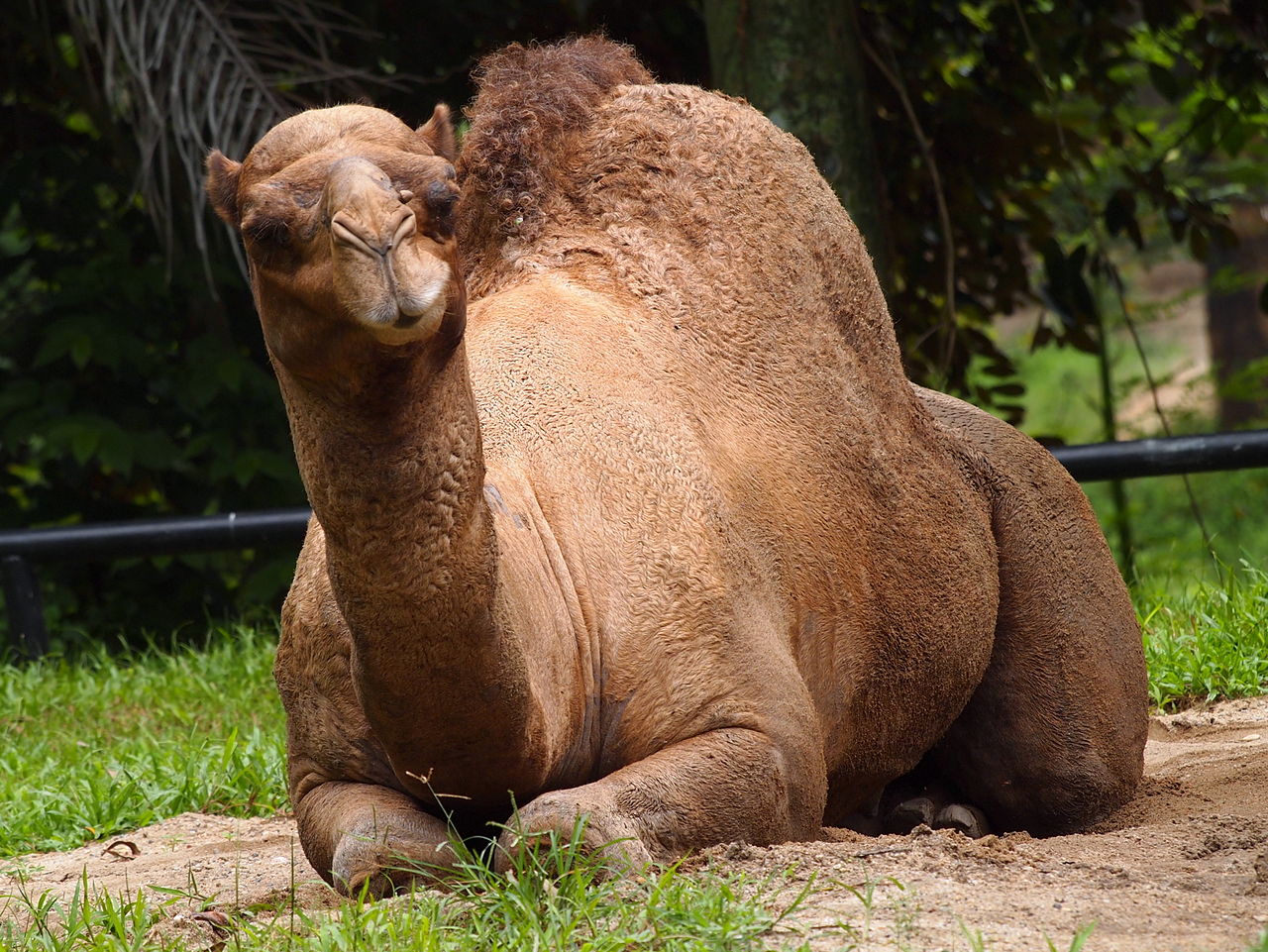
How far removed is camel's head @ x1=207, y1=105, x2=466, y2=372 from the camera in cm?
238

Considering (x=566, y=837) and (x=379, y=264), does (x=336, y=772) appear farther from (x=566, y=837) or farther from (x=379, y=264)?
(x=379, y=264)

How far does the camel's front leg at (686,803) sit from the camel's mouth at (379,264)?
0.91 metres

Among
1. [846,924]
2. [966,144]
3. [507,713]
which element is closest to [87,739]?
[507,713]

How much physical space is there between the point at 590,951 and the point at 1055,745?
219cm

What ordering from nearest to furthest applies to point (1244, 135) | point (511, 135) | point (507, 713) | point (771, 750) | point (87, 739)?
point (507, 713) → point (771, 750) → point (511, 135) → point (87, 739) → point (1244, 135)

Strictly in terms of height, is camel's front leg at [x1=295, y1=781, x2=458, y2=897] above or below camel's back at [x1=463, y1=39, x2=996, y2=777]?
below

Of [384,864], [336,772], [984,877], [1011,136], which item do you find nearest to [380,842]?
[384,864]

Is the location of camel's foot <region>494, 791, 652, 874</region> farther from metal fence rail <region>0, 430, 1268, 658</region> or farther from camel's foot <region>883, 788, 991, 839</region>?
metal fence rail <region>0, 430, 1268, 658</region>

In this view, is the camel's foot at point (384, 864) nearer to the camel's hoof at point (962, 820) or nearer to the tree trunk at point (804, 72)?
the camel's hoof at point (962, 820)

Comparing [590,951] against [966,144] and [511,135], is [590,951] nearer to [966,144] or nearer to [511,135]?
[511,135]

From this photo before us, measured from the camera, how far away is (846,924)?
2.55 metres

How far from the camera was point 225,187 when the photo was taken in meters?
2.77

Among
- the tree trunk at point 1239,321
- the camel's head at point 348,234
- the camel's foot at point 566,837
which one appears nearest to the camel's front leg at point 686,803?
the camel's foot at point 566,837

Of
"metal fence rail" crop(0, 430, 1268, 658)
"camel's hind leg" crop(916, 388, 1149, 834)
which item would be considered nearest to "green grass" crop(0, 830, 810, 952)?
"camel's hind leg" crop(916, 388, 1149, 834)
